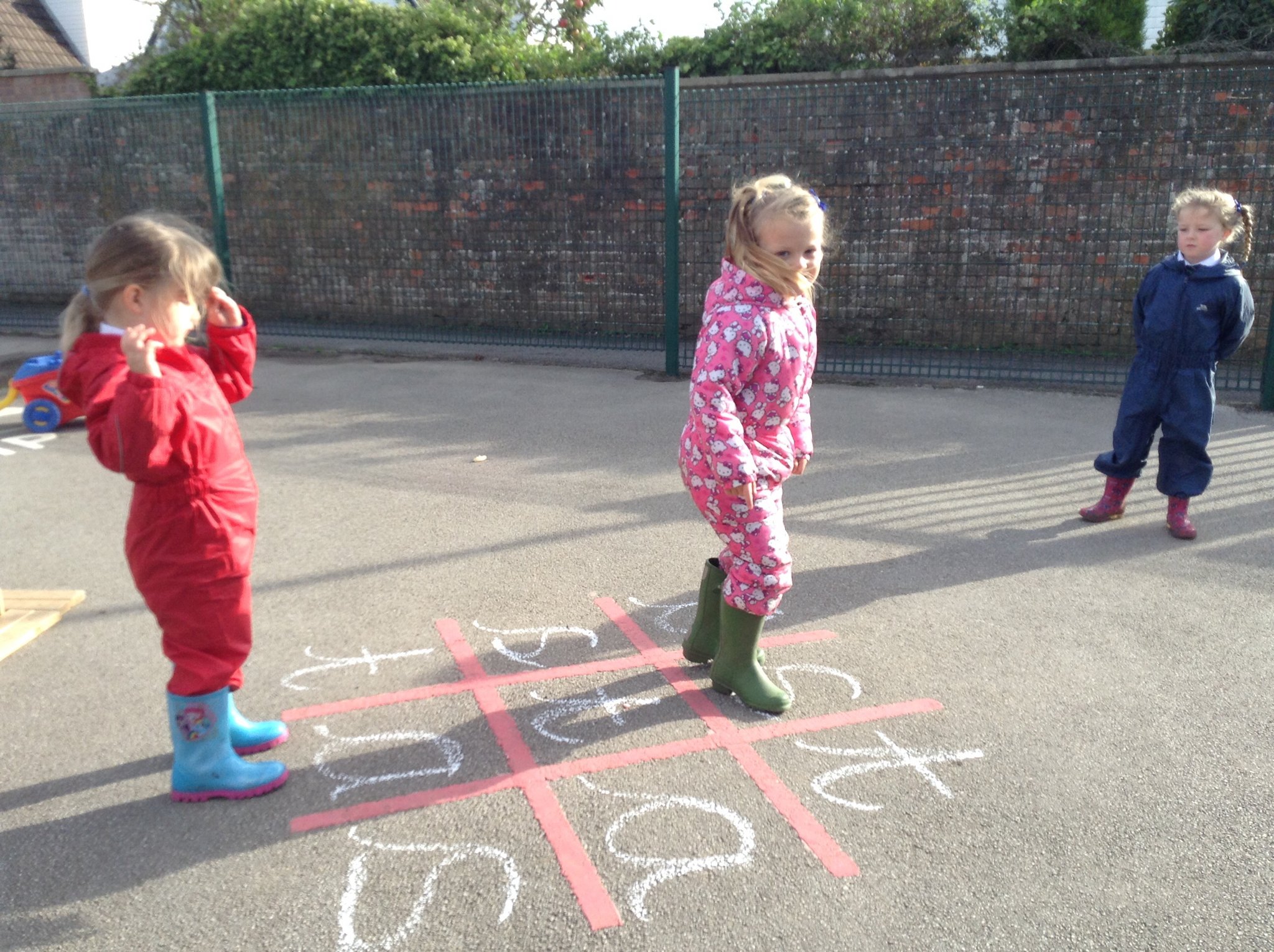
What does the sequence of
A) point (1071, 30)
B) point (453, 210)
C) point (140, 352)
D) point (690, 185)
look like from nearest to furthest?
point (140, 352) < point (690, 185) < point (453, 210) < point (1071, 30)

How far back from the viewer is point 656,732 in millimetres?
3184

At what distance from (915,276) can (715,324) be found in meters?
6.61

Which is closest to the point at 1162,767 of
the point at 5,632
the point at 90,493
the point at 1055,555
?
the point at 1055,555

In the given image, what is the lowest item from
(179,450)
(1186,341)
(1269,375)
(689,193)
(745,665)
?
(745,665)

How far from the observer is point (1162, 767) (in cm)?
299

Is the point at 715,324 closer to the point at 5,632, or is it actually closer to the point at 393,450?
the point at 5,632

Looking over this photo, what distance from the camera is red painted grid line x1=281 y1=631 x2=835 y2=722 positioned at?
3320 millimetres

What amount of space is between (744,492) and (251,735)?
64.3 inches

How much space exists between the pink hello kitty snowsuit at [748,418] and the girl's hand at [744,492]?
17mm

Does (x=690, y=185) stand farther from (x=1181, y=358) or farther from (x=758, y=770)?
(x=758, y=770)

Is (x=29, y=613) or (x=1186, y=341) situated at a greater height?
(x=1186, y=341)

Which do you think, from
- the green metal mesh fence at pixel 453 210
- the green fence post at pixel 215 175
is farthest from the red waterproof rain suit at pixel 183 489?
the green fence post at pixel 215 175

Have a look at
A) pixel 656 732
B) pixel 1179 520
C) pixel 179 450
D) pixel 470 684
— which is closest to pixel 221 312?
pixel 179 450

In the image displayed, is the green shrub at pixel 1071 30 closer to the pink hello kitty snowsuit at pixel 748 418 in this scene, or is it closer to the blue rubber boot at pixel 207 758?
the pink hello kitty snowsuit at pixel 748 418
